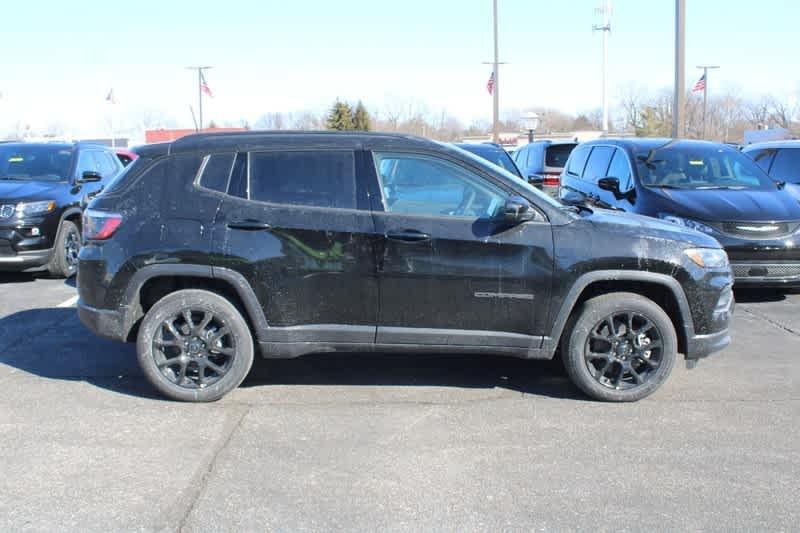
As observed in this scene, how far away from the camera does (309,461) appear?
4.36m

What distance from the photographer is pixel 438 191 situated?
525 centimetres

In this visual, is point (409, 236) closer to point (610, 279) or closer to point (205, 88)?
point (610, 279)

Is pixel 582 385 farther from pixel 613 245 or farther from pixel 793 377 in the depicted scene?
pixel 793 377

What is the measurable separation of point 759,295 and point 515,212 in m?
5.35

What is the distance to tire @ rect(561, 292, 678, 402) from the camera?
5.27 m

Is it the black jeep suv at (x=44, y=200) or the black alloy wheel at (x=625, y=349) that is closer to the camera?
the black alloy wheel at (x=625, y=349)

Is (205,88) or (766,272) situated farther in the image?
(205,88)

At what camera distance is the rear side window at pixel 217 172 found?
5305 mm

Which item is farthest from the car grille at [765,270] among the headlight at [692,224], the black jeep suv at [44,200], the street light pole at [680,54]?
the street light pole at [680,54]

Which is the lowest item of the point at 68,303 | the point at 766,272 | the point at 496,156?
the point at 68,303

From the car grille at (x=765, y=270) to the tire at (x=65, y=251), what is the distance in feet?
25.5

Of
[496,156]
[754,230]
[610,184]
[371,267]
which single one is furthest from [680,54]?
[371,267]

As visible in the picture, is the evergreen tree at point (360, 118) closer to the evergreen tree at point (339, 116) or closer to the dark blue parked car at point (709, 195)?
the evergreen tree at point (339, 116)

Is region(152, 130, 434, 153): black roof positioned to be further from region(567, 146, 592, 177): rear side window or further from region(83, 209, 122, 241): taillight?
region(567, 146, 592, 177): rear side window
